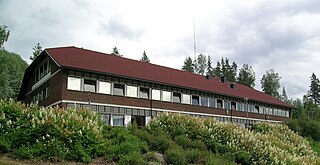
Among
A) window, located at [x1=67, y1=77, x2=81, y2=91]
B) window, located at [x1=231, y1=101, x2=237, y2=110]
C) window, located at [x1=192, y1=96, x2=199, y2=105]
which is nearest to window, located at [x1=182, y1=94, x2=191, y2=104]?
window, located at [x1=192, y1=96, x2=199, y2=105]

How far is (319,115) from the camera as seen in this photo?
289 ft

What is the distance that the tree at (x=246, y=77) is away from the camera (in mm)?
86562

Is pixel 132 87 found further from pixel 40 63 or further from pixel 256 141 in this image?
pixel 256 141

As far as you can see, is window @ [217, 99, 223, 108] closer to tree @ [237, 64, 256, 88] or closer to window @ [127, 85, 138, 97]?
window @ [127, 85, 138, 97]

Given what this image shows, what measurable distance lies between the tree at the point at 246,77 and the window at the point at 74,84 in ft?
205

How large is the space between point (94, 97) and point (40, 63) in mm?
9539

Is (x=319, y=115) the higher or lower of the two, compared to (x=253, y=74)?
lower

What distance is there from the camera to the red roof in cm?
3108

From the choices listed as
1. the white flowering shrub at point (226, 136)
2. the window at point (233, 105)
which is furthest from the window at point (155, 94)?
the white flowering shrub at point (226, 136)

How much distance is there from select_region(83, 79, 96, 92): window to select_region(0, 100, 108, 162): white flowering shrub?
656 inches

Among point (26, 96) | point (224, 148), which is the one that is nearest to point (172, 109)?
point (26, 96)

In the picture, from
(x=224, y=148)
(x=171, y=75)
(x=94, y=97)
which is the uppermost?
(x=171, y=75)

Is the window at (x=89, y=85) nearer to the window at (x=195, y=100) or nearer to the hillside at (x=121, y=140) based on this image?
the hillside at (x=121, y=140)

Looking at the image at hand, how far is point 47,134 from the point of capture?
11.9 m
